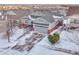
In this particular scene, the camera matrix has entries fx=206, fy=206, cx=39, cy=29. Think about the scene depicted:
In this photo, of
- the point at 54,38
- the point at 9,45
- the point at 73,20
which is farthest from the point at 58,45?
the point at 9,45

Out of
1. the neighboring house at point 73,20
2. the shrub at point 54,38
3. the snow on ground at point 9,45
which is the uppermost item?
the neighboring house at point 73,20

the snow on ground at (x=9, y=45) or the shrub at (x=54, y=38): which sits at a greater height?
the shrub at (x=54, y=38)

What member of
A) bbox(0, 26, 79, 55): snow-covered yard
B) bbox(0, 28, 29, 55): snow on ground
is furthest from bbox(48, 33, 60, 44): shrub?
bbox(0, 28, 29, 55): snow on ground

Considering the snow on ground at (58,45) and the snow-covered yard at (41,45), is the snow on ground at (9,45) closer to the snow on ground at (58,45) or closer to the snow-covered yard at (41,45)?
the snow-covered yard at (41,45)

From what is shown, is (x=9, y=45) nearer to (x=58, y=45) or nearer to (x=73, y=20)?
(x=58, y=45)

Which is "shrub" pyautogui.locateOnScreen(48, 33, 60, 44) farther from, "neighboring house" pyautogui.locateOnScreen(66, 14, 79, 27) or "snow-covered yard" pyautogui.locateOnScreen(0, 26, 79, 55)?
"neighboring house" pyautogui.locateOnScreen(66, 14, 79, 27)

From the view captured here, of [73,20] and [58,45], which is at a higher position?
[73,20]

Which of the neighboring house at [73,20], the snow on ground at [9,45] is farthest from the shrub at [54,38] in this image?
the snow on ground at [9,45]

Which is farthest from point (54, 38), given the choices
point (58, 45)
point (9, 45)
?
point (9, 45)

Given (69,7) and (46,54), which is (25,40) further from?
(69,7)

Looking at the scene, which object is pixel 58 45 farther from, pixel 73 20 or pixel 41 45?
pixel 73 20

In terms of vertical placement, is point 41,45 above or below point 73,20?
below
